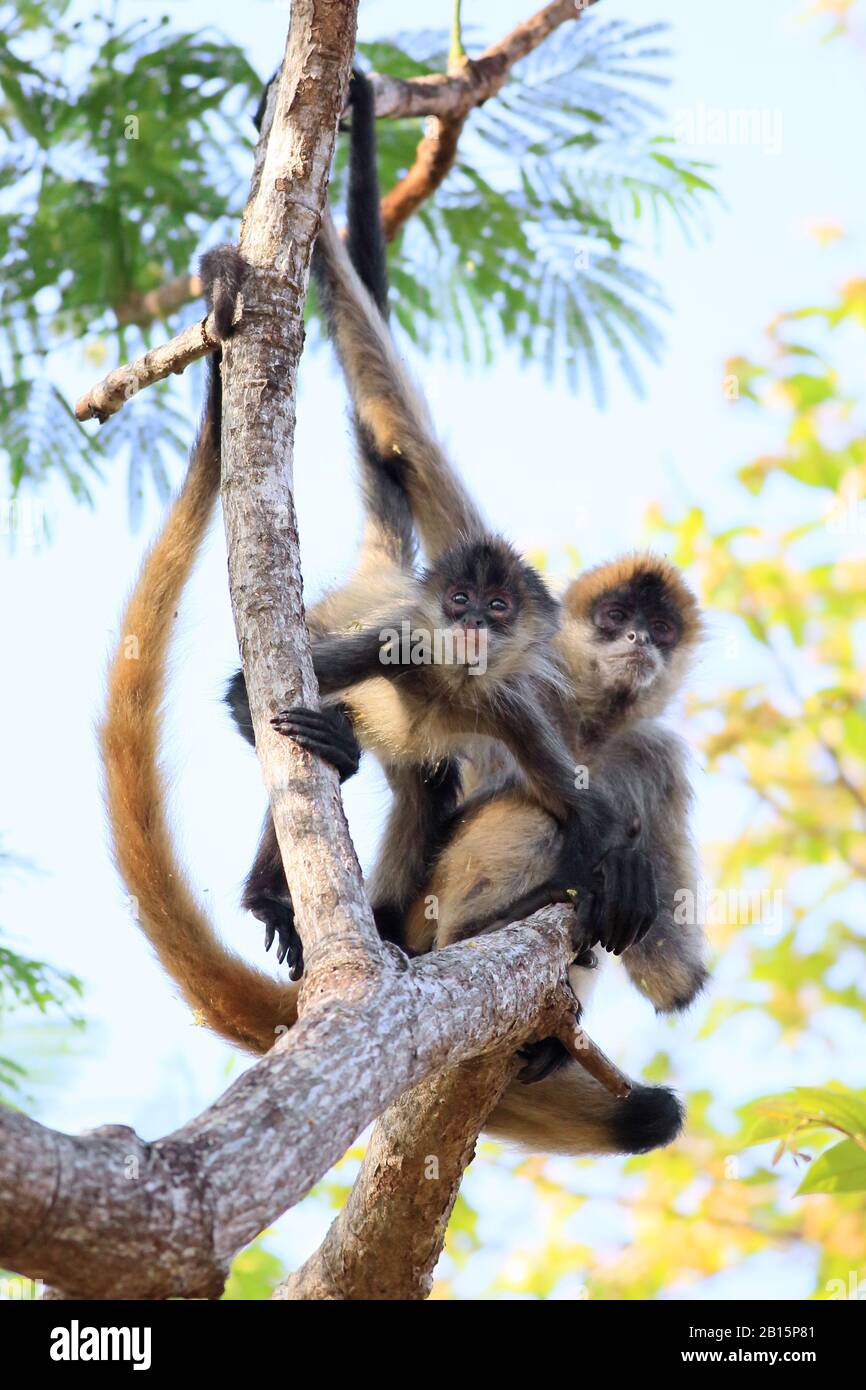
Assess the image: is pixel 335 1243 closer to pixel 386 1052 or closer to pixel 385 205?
pixel 386 1052

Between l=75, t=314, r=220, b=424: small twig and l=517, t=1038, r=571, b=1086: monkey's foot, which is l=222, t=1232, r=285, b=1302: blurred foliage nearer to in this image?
l=517, t=1038, r=571, b=1086: monkey's foot

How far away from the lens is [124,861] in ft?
12.5

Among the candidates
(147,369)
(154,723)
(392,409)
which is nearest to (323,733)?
(154,723)

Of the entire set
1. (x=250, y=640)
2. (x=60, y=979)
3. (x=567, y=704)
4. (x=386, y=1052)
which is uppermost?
(x=567, y=704)

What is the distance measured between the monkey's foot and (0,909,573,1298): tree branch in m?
1.31

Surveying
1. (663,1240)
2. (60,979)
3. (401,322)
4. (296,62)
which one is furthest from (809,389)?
(60,979)

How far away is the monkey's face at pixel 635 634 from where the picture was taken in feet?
17.0

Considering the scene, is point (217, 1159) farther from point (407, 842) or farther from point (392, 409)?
point (392, 409)

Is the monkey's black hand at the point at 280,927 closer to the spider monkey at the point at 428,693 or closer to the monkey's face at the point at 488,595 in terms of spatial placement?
the spider monkey at the point at 428,693

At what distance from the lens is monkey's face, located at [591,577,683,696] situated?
5188 mm

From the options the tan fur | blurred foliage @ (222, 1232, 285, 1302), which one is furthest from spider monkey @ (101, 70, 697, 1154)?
blurred foliage @ (222, 1232, 285, 1302)

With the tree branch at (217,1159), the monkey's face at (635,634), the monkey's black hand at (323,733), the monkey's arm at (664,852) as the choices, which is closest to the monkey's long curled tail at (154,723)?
the monkey's black hand at (323,733)

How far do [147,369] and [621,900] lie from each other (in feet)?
6.28
